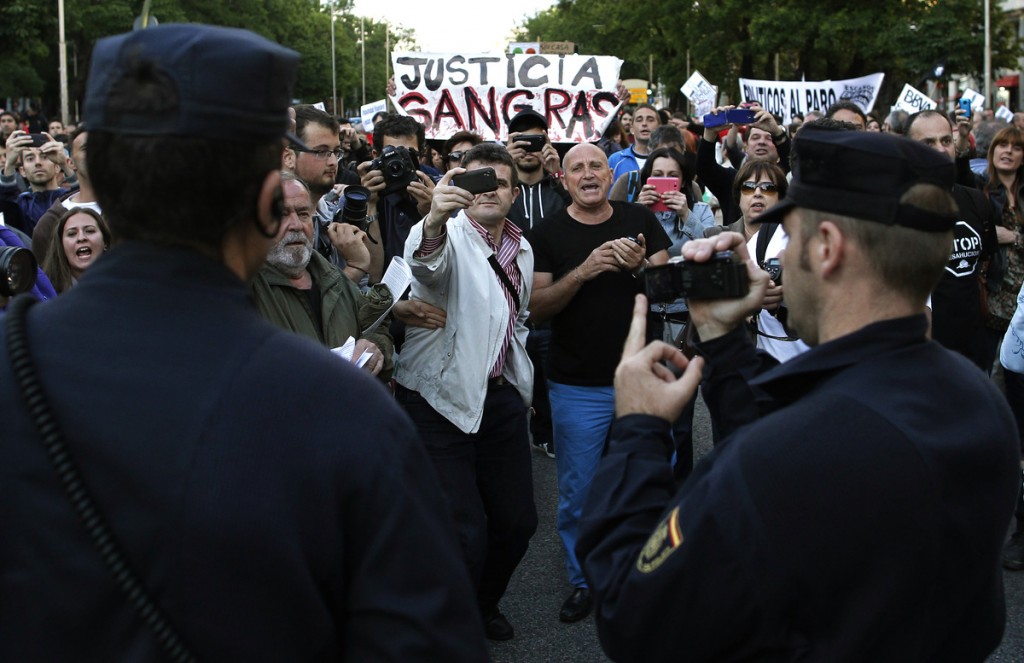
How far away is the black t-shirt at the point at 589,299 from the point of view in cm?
535

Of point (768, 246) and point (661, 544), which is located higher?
point (661, 544)

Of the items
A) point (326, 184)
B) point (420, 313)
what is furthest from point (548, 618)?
point (326, 184)

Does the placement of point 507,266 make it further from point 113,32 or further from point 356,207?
point 113,32

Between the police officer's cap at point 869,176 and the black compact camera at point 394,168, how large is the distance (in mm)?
3614

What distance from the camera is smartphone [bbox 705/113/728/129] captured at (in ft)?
27.9

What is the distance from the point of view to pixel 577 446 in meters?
5.32

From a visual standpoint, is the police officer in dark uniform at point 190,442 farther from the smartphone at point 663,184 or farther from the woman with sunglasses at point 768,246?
the smartphone at point 663,184

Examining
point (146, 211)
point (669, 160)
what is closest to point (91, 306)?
point (146, 211)

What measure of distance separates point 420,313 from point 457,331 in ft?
0.56

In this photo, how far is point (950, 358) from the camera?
2066 millimetres

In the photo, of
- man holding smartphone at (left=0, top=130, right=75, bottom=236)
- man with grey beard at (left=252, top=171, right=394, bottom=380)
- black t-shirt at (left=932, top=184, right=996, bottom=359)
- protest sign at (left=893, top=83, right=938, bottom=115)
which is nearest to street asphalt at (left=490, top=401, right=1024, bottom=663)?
black t-shirt at (left=932, top=184, right=996, bottom=359)

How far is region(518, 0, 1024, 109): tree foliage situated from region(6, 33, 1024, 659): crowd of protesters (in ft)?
88.5

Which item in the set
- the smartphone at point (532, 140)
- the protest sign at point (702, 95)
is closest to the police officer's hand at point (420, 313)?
the smartphone at point (532, 140)

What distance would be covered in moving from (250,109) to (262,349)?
31 cm
